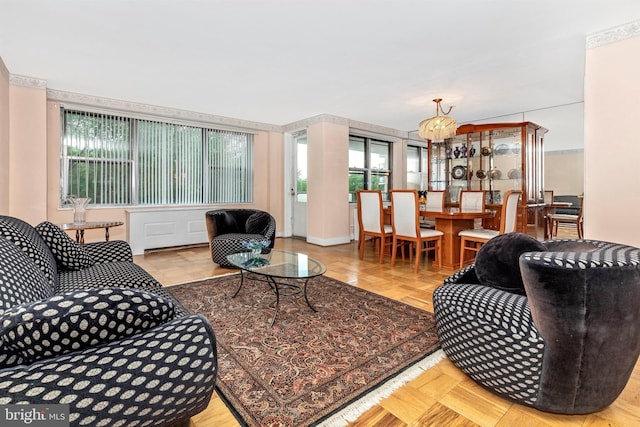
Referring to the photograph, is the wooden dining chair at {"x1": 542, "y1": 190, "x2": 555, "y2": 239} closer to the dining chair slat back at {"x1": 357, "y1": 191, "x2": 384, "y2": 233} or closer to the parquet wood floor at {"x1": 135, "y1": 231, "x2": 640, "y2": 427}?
the dining chair slat back at {"x1": 357, "y1": 191, "x2": 384, "y2": 233}

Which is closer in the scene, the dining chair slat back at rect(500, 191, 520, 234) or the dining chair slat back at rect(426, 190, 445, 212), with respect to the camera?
the dining chair slat back at rect(500, 191, 520, 234)

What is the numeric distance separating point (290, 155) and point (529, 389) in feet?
18.3

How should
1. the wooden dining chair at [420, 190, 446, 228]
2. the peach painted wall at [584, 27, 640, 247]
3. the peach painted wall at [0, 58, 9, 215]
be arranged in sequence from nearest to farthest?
the peach painted wall at [584, 27, 640, 247] < the peach painted wall at [0, 58, 9, 215] < the wooden dining chair at [420, 190, 446, 228]

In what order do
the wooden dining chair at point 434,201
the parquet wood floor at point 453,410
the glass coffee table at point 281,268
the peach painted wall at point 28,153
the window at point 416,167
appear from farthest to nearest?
the window at point 416,167
the wooden dining chair at point 434,201
the peach painted wall at point 28,153
the glass coffee table at point 281,268
the parquet wood floor at point 453,410

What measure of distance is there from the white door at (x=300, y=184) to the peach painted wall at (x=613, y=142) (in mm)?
4371

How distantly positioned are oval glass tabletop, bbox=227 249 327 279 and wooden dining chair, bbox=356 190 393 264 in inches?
64.0

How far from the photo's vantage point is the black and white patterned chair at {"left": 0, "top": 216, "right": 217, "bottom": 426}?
782 millimetres

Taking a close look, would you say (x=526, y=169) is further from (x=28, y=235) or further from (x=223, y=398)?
(x=28, y=235)

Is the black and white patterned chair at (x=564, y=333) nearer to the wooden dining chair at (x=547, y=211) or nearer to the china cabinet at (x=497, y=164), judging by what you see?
the china cabinet at (x=497, y=164)

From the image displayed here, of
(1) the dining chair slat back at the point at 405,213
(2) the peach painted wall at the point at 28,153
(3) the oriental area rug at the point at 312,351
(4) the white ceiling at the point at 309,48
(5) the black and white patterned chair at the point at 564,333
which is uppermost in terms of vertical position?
(4) the white ceiling at the point at 309,48

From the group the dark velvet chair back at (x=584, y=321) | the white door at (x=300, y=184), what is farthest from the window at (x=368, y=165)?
the dark velvet chair back at (x=584, y=321)

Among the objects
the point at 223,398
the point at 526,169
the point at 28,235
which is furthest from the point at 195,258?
the point at 526,169

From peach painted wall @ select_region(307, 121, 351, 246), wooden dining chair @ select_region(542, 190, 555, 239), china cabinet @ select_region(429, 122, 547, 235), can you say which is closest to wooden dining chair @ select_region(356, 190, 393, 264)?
peach painted wall @ select_region(307, 121, 351, 246)

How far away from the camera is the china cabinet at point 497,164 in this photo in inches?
207
